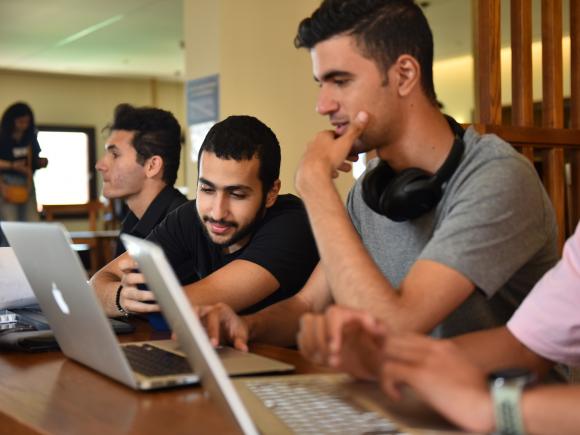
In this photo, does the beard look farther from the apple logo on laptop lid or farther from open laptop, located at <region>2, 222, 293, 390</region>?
the apple logo on laptop lid

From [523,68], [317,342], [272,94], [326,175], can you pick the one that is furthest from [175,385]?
[272,94]

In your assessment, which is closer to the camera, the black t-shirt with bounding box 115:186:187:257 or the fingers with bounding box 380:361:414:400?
the fingers with bounding box 380:361:414:400

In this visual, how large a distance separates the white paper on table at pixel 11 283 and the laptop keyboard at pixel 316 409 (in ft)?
3.11

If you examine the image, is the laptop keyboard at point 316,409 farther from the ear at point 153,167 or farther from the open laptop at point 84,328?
the ear at point 153,167

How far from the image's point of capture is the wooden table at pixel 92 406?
99 cm

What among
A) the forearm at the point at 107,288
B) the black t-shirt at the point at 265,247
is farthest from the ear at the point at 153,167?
the forearm at the point at 107,288

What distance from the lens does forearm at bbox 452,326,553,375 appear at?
1.25 meters

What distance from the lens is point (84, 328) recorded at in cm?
121

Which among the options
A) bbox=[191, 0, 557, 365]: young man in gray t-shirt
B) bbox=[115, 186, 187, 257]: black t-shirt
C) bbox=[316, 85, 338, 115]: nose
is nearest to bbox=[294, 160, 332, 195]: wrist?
bbox=[191, 0, 557, 365]: young man in gray t-shirt

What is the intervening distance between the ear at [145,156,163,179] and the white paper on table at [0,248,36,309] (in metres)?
0.99

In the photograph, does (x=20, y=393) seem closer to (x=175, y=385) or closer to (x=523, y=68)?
(x=175, y=385)

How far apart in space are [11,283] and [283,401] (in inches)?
42.6

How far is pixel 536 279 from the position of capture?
1525mm

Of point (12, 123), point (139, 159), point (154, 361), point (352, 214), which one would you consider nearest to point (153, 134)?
point (139, 159)
